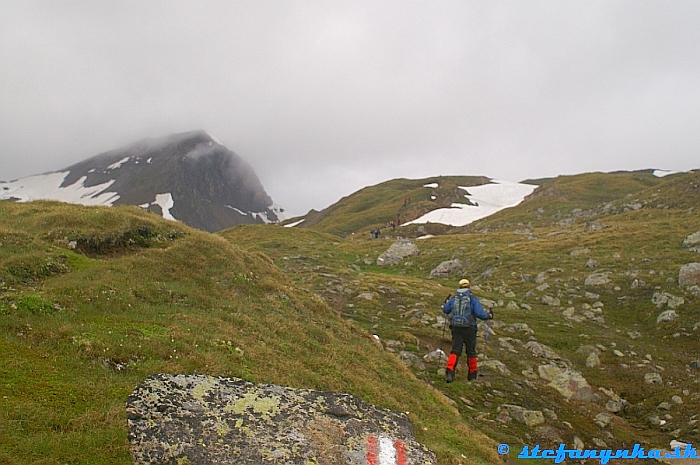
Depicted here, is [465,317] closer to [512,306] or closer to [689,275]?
[512,306]

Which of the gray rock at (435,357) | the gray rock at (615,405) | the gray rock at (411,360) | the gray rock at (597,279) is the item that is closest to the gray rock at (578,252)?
the gray rock at (597,279)

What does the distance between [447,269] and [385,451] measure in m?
37.5

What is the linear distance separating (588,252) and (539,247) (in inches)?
201

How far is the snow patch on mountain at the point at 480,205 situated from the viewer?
3545 inches

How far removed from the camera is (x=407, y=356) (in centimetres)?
2084

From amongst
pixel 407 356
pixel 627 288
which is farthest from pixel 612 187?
pixel 407 356

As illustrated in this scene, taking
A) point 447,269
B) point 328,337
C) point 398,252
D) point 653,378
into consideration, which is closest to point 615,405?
point 653,378

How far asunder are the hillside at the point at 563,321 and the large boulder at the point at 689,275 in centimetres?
44

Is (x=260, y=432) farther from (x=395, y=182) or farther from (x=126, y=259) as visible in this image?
(x=395, y=182)

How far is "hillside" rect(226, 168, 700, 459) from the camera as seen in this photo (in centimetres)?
1742

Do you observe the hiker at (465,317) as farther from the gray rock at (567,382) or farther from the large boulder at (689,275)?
the large boulder at (689,275)

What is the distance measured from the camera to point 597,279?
3256 centimetres

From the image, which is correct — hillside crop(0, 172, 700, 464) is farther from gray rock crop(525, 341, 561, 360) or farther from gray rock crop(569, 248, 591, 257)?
gray rock crop(569, 248, 591, 257)

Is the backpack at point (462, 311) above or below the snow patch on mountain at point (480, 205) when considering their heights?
below
